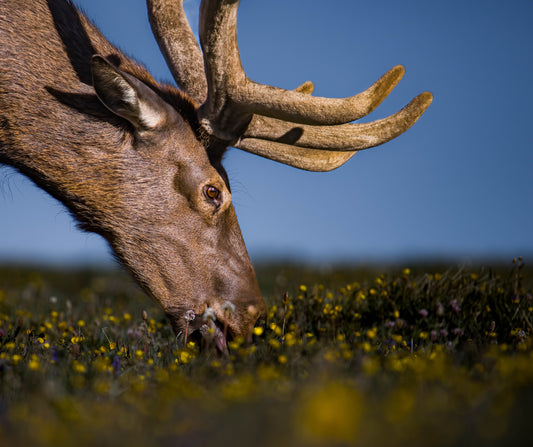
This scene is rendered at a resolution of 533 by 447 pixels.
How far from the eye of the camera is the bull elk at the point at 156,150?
4.32 meters

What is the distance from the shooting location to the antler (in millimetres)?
4176

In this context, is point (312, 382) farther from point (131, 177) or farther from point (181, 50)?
point (181, 50)

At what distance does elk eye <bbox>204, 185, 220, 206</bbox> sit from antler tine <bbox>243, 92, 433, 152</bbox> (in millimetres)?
699

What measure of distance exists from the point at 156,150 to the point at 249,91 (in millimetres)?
933

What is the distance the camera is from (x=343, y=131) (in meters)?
4.73

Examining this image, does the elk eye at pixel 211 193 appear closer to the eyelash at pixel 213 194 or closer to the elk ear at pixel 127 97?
the eyelash at pixel 213 194

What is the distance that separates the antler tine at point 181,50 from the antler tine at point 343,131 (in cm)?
81

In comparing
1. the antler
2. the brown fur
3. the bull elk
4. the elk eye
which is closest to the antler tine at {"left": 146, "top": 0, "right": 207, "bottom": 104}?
the antler

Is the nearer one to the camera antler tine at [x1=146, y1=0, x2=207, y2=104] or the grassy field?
the grassy field

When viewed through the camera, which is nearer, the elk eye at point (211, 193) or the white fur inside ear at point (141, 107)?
the white fur inside ear at point (141, 107)

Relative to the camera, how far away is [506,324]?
4.70 meters

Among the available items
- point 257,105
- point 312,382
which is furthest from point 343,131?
point 312,382

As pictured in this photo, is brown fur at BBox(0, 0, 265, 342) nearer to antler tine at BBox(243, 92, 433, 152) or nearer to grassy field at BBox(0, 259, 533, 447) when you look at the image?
grassy field at BBox(0, 259, 533, 447)

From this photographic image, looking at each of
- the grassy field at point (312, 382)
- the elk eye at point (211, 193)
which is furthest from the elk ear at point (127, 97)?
the grassy field at point (312, 382)
